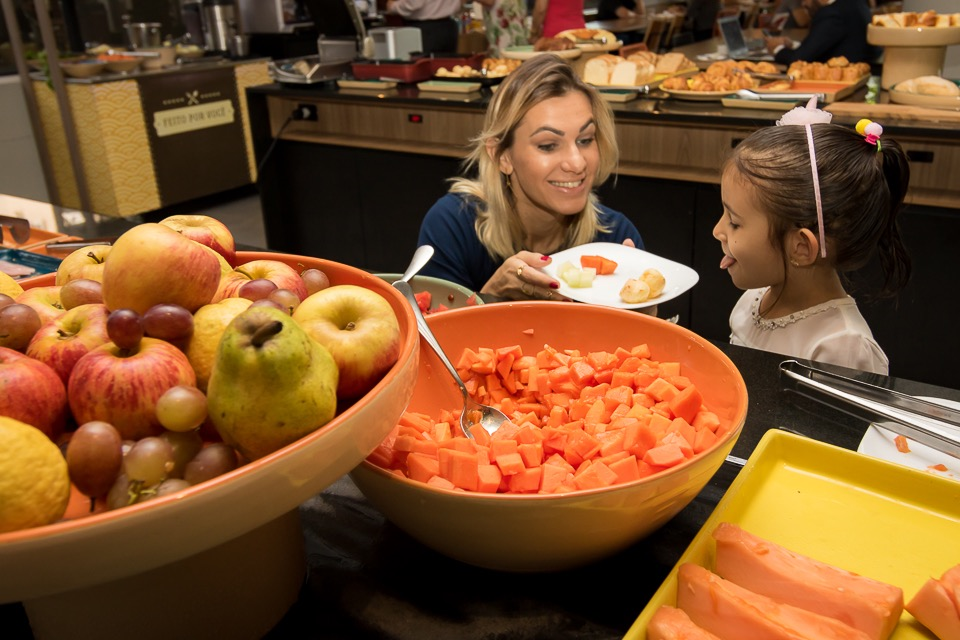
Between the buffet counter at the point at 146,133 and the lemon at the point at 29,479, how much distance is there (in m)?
5.09

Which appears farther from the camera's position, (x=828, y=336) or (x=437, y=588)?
(x=828, y=336)

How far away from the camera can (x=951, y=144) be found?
8.59 feet

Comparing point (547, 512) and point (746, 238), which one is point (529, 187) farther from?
point (547, 512)

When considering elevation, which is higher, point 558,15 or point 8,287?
point 558,15

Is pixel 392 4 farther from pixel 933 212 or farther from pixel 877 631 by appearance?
pixel 877 631

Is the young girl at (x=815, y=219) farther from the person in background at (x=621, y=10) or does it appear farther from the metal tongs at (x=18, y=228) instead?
the person in background at (x=621, y=10)

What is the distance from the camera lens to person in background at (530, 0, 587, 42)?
4977 millimetres

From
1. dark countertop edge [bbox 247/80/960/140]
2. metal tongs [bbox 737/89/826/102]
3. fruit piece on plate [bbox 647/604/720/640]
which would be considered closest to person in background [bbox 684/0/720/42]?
dark countertop edge [bbox 247/80/960/140]

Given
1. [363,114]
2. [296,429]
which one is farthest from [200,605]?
[363,114]

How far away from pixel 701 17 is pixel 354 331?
766cm

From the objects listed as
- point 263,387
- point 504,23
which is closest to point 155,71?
point 504,23

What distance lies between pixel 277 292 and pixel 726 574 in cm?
53

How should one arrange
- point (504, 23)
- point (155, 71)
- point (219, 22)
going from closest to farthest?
point (504, 23) → point (155, 71) → point (219, 22)

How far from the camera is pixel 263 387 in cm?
59
